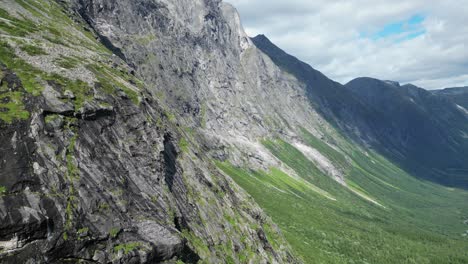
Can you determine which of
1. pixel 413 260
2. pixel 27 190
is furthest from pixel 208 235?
pixel 413 260

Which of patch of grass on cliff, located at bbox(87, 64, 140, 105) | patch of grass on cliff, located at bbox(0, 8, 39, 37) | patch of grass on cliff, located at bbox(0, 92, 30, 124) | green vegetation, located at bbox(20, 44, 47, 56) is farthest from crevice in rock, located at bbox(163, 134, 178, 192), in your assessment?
patch of grass on cliff, located at bbox(0, 8, 39, 37)

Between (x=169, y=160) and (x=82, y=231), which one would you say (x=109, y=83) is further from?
(x=82, y=231)

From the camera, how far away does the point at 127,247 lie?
1485 inches

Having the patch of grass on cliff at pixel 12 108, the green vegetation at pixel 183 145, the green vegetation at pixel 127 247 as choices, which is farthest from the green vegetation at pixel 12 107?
the green vegetation at pixel 183 145

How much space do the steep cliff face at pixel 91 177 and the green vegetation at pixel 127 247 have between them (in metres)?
0.11

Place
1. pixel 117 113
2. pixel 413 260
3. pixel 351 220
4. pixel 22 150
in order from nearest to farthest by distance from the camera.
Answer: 1. pixel 22 150
2. pixel 117 113
3. pixel 413 260
4. pixel 351 220

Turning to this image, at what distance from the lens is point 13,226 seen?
3059 cm

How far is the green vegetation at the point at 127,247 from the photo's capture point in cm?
3697

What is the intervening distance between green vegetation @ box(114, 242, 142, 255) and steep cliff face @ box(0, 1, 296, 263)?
0.35 ft

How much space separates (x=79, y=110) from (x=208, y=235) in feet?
96.2

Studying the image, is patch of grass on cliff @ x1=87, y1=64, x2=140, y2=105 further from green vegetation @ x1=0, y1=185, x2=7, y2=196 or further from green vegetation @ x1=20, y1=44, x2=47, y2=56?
green vegetation @ x1=0, y1=185, x2=7, y2=196

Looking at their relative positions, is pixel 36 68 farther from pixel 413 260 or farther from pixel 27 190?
pixel 413 260

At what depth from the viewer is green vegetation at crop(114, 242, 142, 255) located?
121 feet

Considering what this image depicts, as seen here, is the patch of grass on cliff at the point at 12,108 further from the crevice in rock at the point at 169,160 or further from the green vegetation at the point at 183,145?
the green vegetation at the point at 183,145
